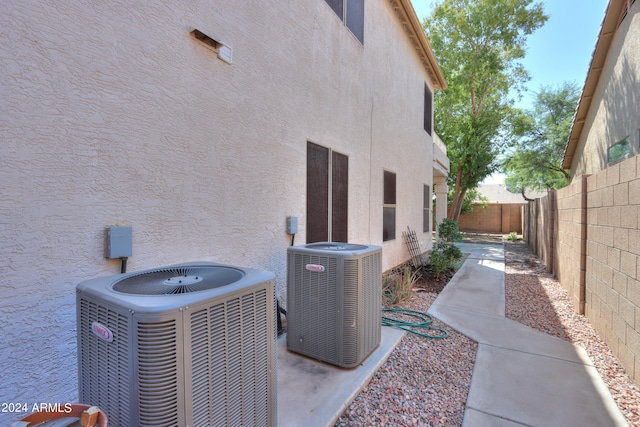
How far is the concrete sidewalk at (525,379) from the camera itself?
254cm

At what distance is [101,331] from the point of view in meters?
1.44

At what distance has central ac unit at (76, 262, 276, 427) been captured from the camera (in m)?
1.29

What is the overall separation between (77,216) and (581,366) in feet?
16.4

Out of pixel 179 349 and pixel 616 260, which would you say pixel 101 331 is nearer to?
pixel 179 349

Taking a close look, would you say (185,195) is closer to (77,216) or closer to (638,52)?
(77,216)

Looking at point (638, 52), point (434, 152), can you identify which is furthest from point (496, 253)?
point (638, 52)

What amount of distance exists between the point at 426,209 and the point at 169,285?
33.3 feet

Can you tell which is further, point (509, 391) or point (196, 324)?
point (509, 391)

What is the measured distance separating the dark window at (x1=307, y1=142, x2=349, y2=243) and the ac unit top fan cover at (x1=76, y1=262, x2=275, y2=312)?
247 cm

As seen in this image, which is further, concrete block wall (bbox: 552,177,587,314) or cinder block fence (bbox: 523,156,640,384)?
concrete block wall (bbox: 552,177,587,314)

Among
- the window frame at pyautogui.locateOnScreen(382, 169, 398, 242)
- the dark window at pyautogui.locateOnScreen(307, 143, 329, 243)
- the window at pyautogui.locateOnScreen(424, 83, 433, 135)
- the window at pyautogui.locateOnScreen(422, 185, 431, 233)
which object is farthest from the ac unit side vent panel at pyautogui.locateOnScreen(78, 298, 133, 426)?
the window at pyautogui.locateOnScreen(424, 83, 433, 135)

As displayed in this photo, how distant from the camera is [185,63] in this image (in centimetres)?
265

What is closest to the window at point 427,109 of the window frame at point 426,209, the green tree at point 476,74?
the window frame at point 426,209

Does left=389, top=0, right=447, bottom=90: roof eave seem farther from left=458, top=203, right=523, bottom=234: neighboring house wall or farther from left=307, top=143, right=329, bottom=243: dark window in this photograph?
left=458, top=203, right=523, bottom=234: neighboring house wall
